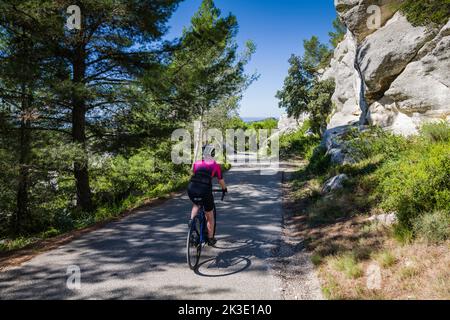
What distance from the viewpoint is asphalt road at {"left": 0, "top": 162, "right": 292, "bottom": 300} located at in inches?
161

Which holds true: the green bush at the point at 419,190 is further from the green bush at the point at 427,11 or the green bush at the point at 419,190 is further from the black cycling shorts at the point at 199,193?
the green bush at the point at 427,11

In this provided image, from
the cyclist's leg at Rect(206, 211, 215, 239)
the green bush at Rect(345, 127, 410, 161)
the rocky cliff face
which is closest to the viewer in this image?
the cyclist's leg at Rect(206, 211, 215, 239)

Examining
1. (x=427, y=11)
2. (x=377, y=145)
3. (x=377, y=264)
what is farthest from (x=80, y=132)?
(x=427, y=11)

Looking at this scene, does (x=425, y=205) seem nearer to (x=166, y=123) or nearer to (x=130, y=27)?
(x=166, y=123)

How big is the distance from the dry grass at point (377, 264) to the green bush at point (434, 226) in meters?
0.14

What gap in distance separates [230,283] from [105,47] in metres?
8.67

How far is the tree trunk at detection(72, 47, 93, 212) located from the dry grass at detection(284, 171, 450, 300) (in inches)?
285

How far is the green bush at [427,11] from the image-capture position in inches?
446

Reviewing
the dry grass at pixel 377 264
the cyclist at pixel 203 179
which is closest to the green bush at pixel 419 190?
the dry grass at pixel 377 264

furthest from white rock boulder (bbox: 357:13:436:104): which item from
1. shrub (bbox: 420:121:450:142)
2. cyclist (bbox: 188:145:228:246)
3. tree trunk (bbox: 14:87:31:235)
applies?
tree trunk (bbox: 14:87:31:235)

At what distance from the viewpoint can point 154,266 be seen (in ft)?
16.2

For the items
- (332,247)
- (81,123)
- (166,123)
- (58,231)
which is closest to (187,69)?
(166,123)

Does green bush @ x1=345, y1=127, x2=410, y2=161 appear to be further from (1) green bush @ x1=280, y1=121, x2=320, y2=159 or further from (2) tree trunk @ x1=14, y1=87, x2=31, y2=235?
(1) green bush @ x1=280, y1=121, x2=320, y2=159

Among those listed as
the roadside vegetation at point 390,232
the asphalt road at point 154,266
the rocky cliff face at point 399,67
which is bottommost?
the asphalt road at point 154,266
